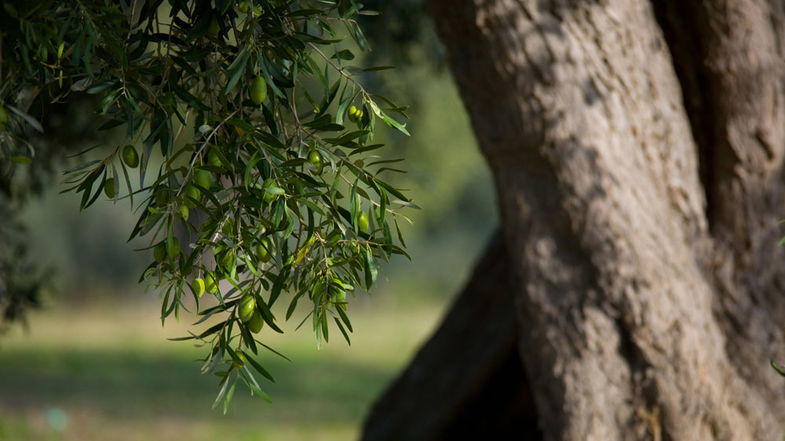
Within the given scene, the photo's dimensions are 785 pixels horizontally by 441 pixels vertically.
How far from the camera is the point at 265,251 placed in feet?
6.02

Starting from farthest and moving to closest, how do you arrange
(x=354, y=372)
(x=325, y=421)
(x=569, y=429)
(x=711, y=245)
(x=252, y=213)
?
(x=354, y=372), (x=325, y=421), (x=711, y=245), (x=569, y=429), (x=252, y=213)

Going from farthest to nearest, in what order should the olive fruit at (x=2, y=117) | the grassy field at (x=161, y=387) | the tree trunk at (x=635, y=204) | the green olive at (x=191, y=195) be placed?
the grassy field at (x=161, y=387) → the tree trunk at (x=635, y=204) → the green olive at (x=191, y=195) → the olive fruit at (x=2, y=117)

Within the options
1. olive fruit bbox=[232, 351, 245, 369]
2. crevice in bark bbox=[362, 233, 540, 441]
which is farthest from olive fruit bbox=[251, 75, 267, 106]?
crevice in bark bbox=[362, 233, 540, 441]

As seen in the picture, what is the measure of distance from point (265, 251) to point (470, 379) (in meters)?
3.51

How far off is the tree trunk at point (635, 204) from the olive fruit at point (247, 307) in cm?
151

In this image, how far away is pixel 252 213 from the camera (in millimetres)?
1852

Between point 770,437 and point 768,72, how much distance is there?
129cm

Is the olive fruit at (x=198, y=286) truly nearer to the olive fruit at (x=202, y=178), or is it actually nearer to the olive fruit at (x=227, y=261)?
the olive fruit at (x=227, y=261)

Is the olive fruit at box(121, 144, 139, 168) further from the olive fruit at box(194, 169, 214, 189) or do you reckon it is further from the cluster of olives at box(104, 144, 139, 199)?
the olive fruit at box(194, 169, 214, 189)

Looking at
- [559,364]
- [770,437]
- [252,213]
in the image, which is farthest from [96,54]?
[770,437]

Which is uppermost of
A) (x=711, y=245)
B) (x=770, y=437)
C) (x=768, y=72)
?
(x=768, y=72)

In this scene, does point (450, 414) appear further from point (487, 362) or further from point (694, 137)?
point (694, 137)

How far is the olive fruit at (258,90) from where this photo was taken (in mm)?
1810

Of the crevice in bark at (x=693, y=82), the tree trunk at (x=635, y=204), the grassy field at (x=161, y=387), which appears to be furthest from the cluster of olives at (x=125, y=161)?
the grassy field at (x=161, y=387)
